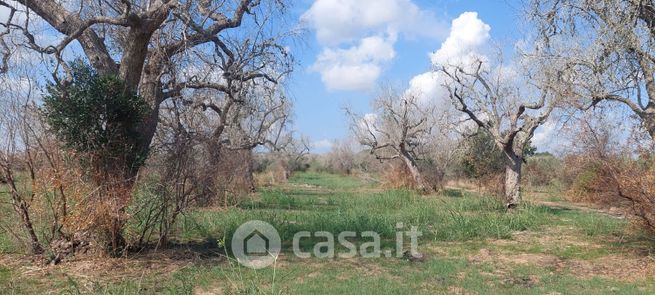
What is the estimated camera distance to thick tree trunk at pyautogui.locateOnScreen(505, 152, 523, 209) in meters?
16.8

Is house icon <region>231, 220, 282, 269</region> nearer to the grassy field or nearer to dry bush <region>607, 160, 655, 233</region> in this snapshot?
the grassy field

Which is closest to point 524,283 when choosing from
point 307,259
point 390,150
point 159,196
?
point 307,259

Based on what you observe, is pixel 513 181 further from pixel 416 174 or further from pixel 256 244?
pixel 256 244

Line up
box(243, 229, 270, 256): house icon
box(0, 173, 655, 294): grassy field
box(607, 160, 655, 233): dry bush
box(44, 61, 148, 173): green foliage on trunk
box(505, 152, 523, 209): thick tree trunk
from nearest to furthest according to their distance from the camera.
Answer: box(0, 173, 655, 294): grassy field → box(44, 61, 148, 173): green foliage on trunk → box(607, 160, 655, 233): dry bush → box(243, 229, 270, 256): house icon → box(505, 152, 523, 209): thick tree trunk

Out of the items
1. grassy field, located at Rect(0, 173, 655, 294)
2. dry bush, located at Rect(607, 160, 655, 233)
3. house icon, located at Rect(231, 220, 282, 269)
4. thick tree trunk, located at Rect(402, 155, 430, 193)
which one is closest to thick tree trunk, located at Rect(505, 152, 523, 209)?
grassy field, located at Rect(0, 173, 655, 294)


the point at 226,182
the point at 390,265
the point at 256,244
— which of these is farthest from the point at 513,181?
the point at 256,244

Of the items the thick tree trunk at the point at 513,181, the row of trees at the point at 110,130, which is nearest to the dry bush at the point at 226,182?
the row of trees at the point at 110,130

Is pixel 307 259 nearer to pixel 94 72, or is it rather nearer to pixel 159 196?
pixel 159 196

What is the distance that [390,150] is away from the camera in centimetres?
3203

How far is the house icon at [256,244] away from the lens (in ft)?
29.8

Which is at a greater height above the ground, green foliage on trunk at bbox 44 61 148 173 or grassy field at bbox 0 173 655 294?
green foliage on trunk at bbox 44 61 148 173

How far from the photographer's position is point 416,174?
1030 inches

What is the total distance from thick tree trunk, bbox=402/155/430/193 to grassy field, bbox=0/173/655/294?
12.3 m

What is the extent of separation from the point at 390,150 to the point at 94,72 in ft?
82.2
